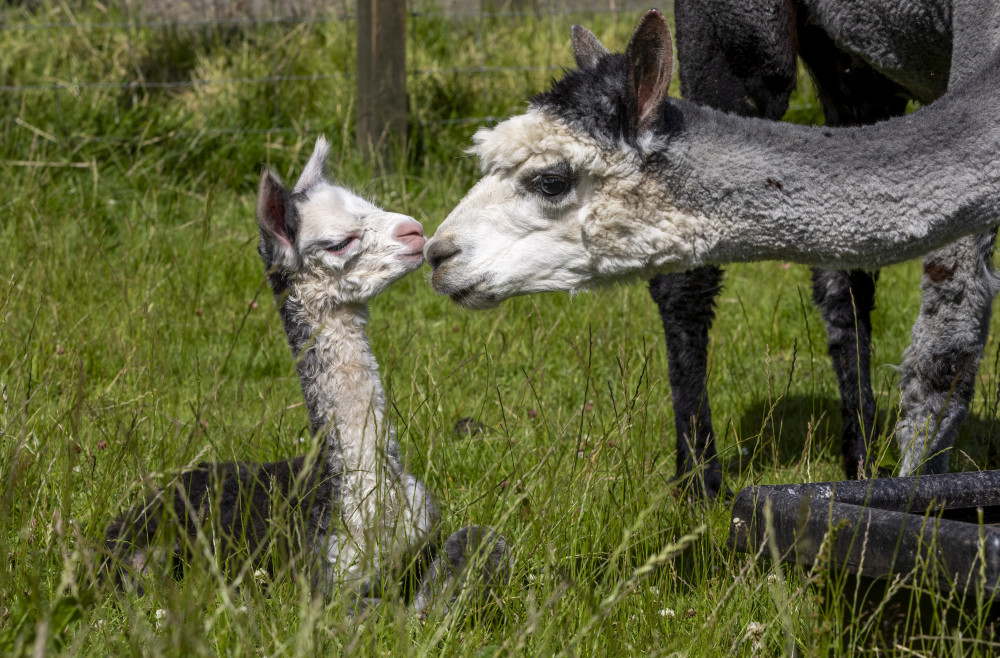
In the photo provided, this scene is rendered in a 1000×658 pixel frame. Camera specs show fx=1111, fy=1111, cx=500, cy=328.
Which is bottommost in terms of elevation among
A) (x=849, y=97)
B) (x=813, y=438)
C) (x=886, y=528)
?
(x=813, y=438)

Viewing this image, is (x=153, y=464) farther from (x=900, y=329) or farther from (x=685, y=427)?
(x=900, y=329)

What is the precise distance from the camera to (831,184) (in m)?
2.49

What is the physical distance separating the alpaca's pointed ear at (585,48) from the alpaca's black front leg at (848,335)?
1.70m

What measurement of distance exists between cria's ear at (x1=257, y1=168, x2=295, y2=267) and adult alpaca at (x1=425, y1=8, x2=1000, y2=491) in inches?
21.5

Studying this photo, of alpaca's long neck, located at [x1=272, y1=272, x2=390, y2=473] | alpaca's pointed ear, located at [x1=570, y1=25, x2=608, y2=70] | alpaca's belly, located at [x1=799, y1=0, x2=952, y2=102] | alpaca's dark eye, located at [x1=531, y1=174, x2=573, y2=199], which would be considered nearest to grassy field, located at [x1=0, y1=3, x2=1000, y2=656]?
alpaca's long neck, located at [x1=272, y1=272, x2=390, y2=473]

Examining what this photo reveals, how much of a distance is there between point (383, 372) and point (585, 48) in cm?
202

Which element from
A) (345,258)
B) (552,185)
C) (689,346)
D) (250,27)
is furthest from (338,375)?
(250,27)

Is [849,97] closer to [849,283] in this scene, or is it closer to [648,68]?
[849,283]

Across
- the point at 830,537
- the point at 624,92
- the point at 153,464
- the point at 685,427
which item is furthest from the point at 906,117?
the point at 153,464

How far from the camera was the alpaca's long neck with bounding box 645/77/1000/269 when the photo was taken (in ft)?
8.13

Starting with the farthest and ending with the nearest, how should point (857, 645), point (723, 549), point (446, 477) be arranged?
point (446, 477) < point (723, 549) < point (857, 645)

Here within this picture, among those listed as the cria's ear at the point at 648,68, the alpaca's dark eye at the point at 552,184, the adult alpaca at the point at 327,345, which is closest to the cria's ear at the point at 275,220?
the adult alpaca at the point at 327,345

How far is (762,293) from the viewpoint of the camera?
5.88 metres

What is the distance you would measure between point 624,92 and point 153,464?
1909mm
